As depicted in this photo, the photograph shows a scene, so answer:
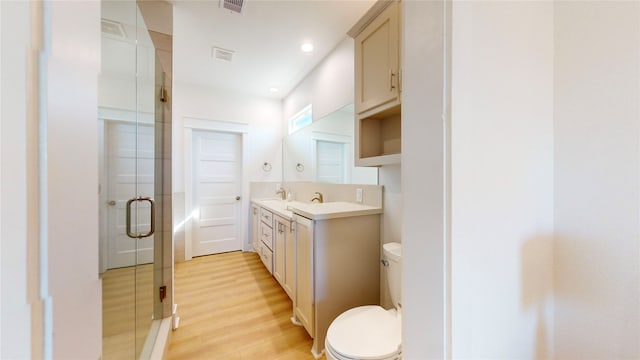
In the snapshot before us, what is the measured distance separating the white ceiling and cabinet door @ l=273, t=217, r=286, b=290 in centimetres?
170

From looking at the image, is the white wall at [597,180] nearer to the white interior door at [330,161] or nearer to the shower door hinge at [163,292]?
the white interior door at [330,161]

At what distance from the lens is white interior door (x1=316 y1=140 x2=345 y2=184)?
2.23 meters

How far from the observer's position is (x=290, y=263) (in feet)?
6.39

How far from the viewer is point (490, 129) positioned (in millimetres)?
624

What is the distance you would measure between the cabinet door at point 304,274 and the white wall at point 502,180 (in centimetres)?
106

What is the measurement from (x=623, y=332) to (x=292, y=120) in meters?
3.32

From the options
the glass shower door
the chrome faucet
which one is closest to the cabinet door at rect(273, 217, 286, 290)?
the chrome faucet

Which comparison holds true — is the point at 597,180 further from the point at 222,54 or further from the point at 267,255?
the point at 222,54

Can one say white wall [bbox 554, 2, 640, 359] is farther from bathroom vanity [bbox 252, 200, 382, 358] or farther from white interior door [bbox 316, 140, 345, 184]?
white interior door [bbox 316, 140, 345, 184]

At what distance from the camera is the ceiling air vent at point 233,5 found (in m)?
1.74

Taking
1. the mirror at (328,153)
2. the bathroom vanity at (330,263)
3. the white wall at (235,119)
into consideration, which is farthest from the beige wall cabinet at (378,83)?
the white wall at (235,119)

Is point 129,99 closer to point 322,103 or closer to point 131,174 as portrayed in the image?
point 131,174

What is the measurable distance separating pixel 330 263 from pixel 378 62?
131 centimetres

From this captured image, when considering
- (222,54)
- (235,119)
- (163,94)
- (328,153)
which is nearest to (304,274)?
(328,153)
